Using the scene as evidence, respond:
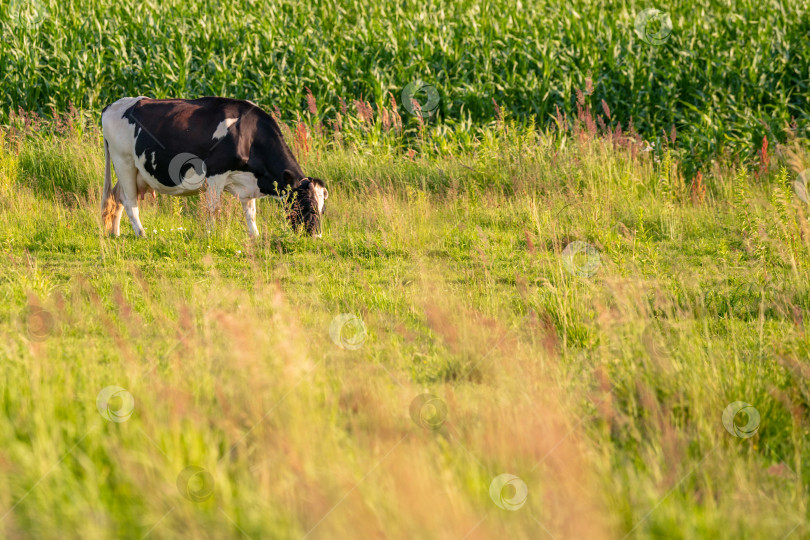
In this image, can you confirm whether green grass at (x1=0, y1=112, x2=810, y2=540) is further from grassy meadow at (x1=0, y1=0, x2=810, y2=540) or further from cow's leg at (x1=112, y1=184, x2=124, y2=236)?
cow's leg at (x1=112, y1=184, x2=124, y2=236)

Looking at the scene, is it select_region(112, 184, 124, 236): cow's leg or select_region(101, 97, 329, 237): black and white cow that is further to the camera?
select_region(112, 184, 124, 236): cow's leg

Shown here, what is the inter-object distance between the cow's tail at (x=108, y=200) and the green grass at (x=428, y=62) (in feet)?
13.5

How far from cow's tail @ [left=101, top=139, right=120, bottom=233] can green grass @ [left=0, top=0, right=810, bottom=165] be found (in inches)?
162

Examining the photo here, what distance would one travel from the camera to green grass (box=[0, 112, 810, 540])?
9.59ft

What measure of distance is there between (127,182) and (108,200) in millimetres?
342

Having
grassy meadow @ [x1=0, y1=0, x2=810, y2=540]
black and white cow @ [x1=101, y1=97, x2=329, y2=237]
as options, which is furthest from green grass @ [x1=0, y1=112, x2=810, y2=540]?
black and white cow @ [x1=101, y1=97, x2=329, y2=237]

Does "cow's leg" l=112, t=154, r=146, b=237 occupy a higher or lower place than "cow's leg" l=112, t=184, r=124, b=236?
higher

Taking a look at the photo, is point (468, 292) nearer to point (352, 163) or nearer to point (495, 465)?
point (495, 465)

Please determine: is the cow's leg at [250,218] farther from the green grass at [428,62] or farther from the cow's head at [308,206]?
the green grass at [428,62]

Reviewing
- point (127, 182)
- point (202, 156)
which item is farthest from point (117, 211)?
point (202, 156)

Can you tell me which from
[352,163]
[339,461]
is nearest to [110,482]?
[339,461]

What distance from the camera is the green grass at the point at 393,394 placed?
2.92 meters

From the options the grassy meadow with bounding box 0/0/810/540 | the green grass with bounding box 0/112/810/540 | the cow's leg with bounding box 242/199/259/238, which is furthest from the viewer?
the cow's leg with bounding box 242/199/259/238

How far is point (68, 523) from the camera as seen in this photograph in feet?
9.48
